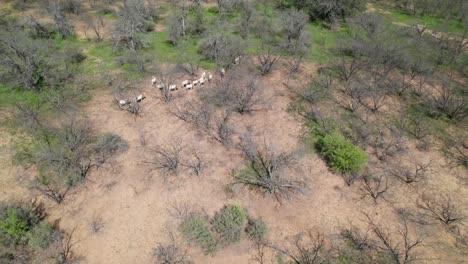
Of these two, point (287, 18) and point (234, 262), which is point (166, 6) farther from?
point (234, 262)

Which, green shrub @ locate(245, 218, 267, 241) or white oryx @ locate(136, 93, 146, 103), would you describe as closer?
green shrub @ locate(245, 218, 267, 241)

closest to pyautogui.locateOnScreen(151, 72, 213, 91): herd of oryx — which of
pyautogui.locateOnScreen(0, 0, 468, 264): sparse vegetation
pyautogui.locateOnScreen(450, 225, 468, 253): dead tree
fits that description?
pyautogui.locateOnScreen(0, 0, 468, 264): sparse vegetation

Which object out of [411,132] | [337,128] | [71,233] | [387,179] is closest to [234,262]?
[71,233]

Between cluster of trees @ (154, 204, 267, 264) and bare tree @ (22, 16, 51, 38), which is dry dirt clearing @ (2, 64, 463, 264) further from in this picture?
bare tree @ (22, 16, 51, 38)

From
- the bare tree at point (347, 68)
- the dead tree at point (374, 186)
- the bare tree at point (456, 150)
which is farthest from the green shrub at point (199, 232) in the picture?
the bare tree at point (347, 68)

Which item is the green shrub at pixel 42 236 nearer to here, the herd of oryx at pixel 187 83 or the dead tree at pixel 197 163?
the dead tree at pixel 197 163

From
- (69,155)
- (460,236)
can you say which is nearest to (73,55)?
(69,155)

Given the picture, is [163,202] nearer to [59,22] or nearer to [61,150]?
[61,150]
